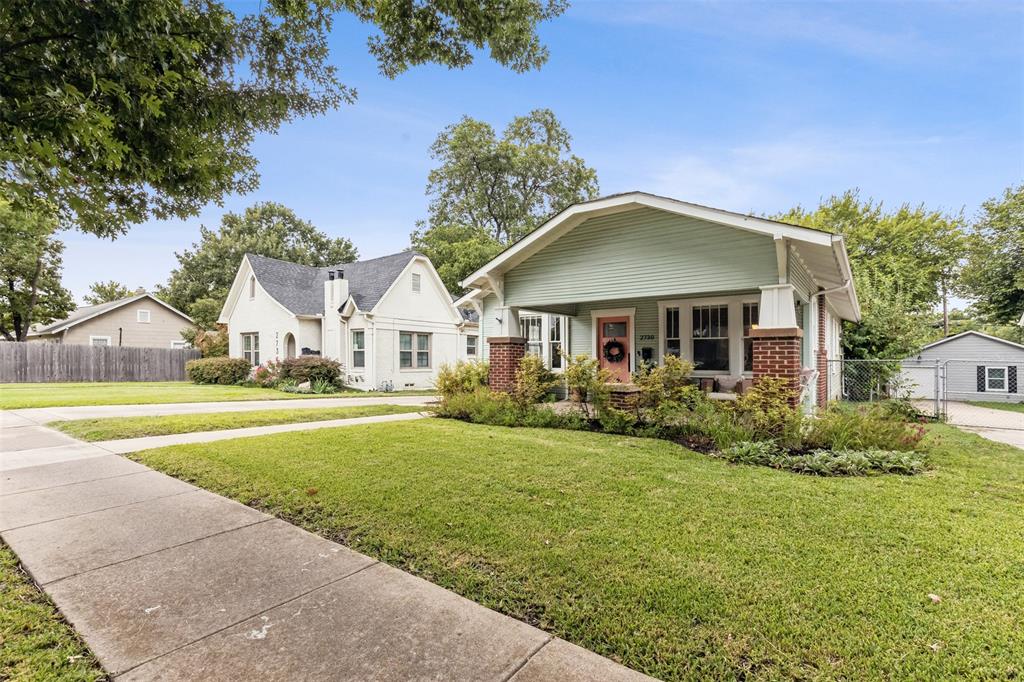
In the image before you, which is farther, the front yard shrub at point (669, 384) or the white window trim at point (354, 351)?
the white window trim at point (354, 351)

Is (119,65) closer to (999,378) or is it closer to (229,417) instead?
(229,417)

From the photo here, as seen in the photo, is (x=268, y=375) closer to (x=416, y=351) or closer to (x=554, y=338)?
(x=416, y=351)

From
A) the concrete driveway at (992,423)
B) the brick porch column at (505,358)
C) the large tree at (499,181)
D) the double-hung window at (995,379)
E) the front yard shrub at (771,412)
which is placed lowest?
the concrete driveway at (992,423)

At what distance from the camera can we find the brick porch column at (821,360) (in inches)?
435

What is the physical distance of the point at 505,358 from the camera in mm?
10289

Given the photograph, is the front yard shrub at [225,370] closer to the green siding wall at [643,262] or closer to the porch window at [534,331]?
the porch window at [534,331]

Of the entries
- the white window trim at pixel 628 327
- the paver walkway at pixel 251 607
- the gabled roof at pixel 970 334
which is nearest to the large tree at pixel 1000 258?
the gabled roof at pixel 970 334

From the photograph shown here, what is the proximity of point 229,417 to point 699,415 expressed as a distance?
Result: 8.72m

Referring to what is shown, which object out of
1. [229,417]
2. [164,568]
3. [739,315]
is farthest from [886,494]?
[229,417]

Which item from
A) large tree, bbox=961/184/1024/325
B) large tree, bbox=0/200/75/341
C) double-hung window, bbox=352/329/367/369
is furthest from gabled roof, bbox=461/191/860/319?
large tree, bbox=0/200/75/341

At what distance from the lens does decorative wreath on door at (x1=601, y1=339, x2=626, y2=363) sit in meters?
12.3

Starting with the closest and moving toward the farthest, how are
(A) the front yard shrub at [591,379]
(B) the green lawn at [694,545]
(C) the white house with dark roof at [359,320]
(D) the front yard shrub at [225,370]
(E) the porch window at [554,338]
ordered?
(B) the green lawn at [694,545] < (A) the front yard shrub at [591,379] < (E) the porch window at [554,338] < (C) the white house with dark roof at [359,320] < (D) the front yard shrub at [225,370]

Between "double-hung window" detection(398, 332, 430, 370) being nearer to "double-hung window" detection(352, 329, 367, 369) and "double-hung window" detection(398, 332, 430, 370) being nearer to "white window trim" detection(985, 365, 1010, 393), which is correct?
"double-hung window" detection(352, 329, 367, 369)

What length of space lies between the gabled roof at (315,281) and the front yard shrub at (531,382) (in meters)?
11.3
